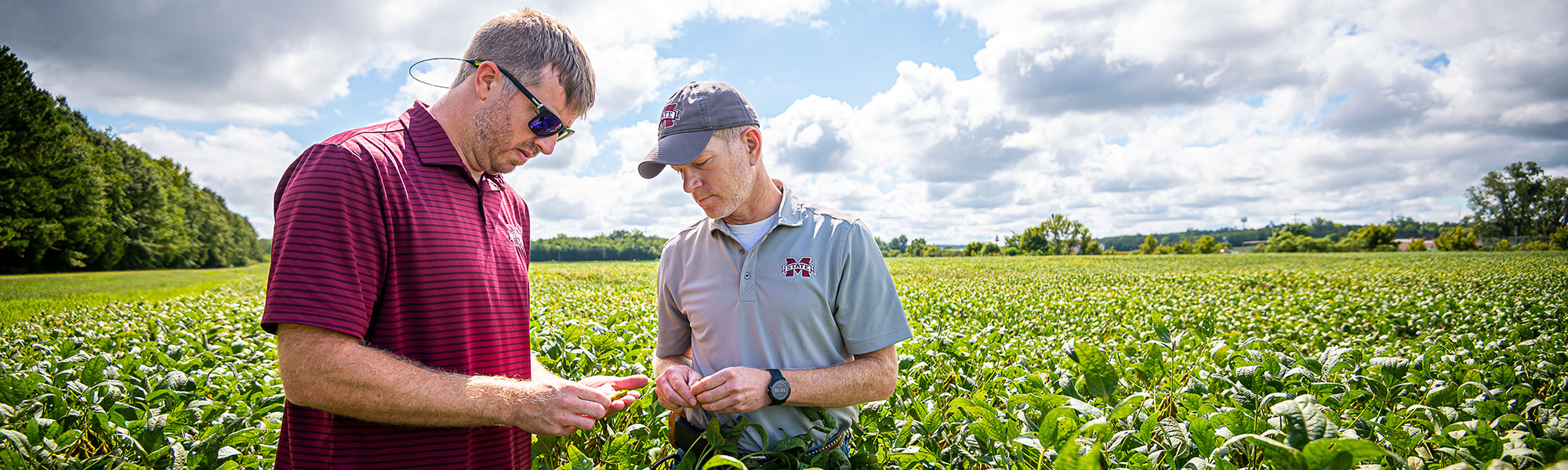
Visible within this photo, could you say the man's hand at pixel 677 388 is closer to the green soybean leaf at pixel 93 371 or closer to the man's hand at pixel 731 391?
the man's hand at pixel 731 391

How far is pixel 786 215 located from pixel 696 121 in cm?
39

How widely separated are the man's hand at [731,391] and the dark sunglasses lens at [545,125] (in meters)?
0.88

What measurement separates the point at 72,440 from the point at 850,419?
8.29 ft

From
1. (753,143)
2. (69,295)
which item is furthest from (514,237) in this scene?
(69,295)

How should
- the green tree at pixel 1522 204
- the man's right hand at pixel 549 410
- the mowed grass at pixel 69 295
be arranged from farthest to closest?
the green tree at pixel 1522 204 → the mowed grass at pixel 69 295 → the man's right hand at pixel 549 410

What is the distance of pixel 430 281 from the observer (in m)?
1.54

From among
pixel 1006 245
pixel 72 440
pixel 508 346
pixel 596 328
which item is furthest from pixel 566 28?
pixel 1006 245

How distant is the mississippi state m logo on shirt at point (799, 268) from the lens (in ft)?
5.92

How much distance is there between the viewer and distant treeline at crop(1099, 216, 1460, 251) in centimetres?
9106

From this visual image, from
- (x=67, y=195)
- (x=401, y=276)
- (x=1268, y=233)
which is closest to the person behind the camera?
(x=401, y=276)

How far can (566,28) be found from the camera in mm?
1857

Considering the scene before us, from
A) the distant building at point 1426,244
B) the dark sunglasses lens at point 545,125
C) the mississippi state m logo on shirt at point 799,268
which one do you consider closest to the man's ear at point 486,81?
the dark sunglasses lens at point 545,125

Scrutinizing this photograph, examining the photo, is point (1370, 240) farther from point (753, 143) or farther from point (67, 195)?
point (67, 195)

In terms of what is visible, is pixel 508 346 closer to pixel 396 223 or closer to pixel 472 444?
pixel 472 444
